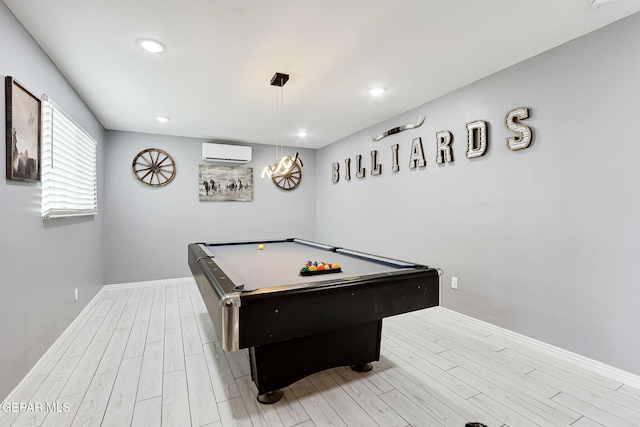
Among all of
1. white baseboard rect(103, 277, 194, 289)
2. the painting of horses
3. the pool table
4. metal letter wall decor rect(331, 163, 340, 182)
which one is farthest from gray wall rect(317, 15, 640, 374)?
white baseboard rect(103, 277, 194, 289)

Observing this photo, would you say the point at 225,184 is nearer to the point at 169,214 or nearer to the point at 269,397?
the point at 169,214

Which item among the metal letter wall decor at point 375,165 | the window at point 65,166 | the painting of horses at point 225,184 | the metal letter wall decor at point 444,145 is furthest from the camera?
the painting of horses at point 225,184

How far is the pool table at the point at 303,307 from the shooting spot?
53.4 inches

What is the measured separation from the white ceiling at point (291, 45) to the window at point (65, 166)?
46 cm

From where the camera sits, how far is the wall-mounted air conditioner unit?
491 centimetres

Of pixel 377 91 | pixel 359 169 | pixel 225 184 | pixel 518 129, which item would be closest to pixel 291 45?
pixel 377 91

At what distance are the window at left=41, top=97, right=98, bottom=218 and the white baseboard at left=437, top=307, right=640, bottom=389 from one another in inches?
154

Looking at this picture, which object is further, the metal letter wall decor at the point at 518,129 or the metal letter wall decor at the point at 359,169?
the metal letter wall decor at the point at 359,169

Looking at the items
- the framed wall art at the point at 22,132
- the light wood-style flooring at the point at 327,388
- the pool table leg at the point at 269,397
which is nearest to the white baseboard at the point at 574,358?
the light wood-style flooring at the point at 327,388

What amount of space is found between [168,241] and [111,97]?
2.32 metres

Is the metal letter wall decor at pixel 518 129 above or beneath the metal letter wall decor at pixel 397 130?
beneath

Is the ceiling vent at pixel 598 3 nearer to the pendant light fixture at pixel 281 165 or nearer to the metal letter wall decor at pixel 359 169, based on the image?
the pendant light fixture at pixel 281 165

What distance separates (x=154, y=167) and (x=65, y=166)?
6.47 ft

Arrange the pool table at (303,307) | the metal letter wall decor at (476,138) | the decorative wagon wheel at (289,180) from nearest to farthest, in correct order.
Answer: the pool table at (303,307), the metal letter wall decor at (476,138), the decorative wagon wheel at (289,180)
